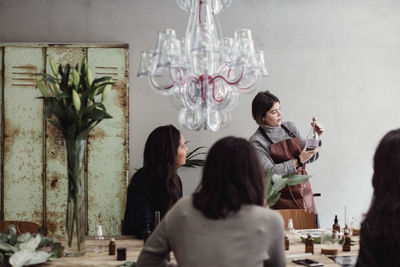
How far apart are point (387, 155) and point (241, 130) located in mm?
3102

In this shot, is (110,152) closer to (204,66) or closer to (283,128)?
(283,128)

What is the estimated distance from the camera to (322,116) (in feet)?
15.9

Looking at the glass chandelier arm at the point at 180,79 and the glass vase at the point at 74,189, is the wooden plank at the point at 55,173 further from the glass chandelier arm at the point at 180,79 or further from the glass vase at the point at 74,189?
the glass vase at the point at 74,189

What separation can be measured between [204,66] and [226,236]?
1240mm

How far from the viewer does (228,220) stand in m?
1.48

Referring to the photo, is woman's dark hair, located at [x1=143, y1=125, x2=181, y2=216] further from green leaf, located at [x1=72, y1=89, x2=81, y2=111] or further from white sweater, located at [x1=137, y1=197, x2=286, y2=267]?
white sweater, located at [x1=137, y1=197, x2=286, y2=267]

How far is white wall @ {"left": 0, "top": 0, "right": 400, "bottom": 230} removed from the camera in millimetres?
4660

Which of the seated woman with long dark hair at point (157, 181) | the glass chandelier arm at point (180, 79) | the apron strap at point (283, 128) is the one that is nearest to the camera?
the glass chandelier arm at point (180, 79)

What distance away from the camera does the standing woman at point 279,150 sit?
3.55 metres

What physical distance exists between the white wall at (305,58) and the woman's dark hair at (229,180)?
3.18 meters

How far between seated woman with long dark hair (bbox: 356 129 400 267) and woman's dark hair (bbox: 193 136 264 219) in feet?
1.43

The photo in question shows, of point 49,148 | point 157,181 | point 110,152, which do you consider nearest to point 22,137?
point 49,148

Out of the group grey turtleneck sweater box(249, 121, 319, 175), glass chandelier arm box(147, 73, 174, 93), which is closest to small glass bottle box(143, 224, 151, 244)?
glass chandelier arm box(147, 73, 174, 93)

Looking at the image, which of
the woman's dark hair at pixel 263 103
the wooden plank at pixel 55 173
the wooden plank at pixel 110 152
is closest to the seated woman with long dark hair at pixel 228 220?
the woman's dark hair at pixel 263 103
